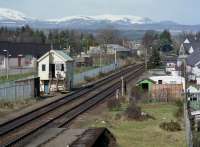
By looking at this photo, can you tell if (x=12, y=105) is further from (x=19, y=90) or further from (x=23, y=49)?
(x=23, y=49)

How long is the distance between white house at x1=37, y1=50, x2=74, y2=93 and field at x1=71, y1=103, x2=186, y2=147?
44.7 ft

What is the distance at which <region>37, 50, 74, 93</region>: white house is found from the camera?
4453 cm

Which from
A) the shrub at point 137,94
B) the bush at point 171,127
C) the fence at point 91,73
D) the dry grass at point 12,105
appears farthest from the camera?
the fence at point 91,73

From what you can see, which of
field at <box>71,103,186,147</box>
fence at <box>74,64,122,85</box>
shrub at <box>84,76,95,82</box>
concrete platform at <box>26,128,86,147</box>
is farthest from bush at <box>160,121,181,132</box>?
shrub at <box>84,76,95,82</box>

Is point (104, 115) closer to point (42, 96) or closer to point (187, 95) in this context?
point (187, 95)

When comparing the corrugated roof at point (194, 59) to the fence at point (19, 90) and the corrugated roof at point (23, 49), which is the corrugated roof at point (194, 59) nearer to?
the corrugated roof at point (23, 49)

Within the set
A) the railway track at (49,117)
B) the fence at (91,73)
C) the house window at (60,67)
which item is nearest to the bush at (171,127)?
the railway track at (49,117)

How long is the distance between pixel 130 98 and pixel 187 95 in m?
4.08

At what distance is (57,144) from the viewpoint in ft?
58.2

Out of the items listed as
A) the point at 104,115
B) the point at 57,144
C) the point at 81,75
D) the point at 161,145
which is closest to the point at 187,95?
the point at 104,115

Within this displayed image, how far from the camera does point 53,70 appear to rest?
45219mm

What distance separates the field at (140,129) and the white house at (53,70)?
13.6 metres

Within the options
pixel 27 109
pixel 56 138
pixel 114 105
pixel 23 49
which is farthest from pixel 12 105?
pixel 23 49

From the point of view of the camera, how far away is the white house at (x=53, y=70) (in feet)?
146
